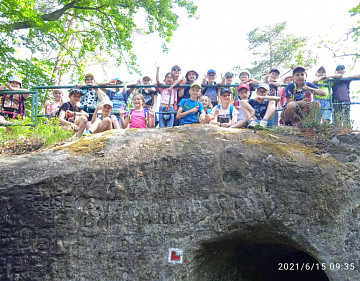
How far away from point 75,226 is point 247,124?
9.81ft

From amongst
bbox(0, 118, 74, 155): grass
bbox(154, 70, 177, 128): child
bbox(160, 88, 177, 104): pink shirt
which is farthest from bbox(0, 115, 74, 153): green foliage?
bbox(160, 88, 177, 104): pink shirt

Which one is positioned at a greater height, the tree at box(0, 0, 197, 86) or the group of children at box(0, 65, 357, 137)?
the tree at box(0, 0, 197, 86)

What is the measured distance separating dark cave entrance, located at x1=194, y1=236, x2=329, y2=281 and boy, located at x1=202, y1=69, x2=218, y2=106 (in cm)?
293

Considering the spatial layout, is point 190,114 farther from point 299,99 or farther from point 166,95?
point 299,99

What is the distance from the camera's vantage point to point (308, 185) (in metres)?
4.25

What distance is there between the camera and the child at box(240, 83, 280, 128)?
554 centimetres

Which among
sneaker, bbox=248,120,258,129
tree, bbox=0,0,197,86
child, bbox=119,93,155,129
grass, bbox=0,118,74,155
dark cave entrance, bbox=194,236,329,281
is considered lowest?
dark cave entrance, bbox=194,236,329,281

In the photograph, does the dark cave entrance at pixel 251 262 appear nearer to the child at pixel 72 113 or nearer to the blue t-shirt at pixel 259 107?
the blue t-shirt at pixel 259 107

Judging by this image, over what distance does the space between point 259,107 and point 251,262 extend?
2.58 m

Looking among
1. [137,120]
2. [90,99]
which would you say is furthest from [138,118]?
[90,99]

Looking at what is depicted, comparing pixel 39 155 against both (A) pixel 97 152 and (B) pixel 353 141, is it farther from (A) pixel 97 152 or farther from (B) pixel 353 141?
(B) pixel 353 141

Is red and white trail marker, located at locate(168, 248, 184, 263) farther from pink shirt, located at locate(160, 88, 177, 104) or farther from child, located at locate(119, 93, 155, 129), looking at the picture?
pink shirt, located at locate(160, 88, 177, 104)

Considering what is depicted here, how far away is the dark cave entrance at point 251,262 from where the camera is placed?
4473mm

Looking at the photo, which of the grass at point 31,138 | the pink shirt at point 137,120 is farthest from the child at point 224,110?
the grass at point 31,138
